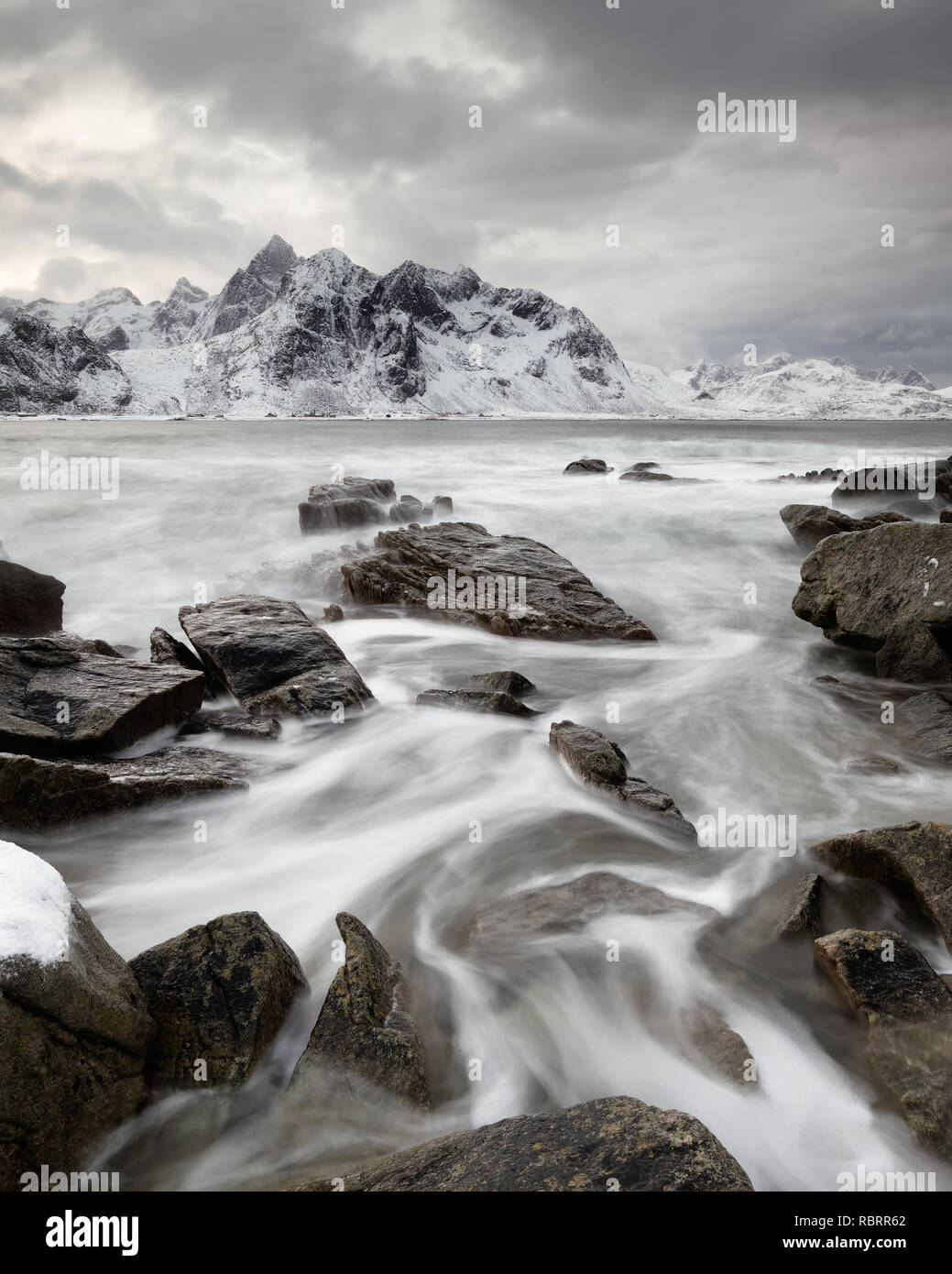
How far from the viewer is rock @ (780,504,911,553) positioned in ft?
37.4

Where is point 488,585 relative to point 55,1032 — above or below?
above

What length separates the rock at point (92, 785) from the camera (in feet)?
14.0

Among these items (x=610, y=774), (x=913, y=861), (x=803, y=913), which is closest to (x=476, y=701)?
(x=610, y=774)

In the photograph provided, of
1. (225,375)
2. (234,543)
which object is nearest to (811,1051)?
(234,543)

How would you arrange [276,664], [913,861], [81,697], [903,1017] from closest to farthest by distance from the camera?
→ [903,1017] < [913,861] < [81,697] < [276,664]

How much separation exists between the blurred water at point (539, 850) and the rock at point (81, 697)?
0.48 m

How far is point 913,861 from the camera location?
3.72 meters

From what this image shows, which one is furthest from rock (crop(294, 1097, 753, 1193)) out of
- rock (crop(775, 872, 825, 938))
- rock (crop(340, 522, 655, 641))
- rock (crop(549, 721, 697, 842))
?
rock (crop(340, 522, 655, 641))

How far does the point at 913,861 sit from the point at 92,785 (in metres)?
4.78

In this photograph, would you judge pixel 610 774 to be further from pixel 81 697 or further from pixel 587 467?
pixel 587 467

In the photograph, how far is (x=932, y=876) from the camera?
3.62 m
